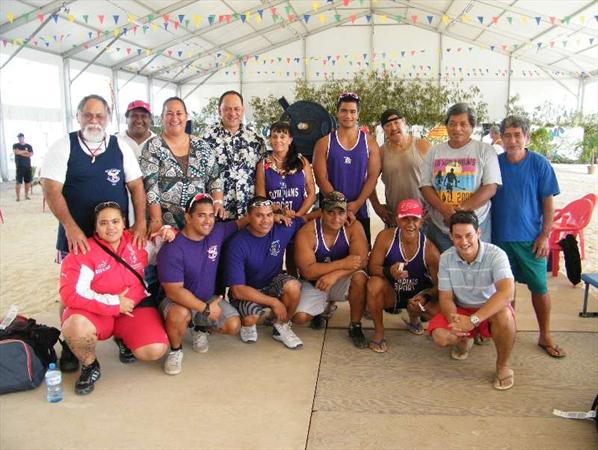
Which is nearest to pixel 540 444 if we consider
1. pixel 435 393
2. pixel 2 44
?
pixel 435 393

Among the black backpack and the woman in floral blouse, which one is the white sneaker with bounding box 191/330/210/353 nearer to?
the woman in floral blouse

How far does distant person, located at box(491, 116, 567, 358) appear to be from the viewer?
126 inches

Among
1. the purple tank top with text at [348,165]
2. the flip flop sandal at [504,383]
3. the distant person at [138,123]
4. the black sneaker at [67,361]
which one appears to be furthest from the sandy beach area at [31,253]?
the flip flop sandal at [504,383]

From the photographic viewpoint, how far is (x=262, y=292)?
355 centimetres

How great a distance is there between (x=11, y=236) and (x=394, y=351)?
642cm

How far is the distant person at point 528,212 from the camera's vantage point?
321cm

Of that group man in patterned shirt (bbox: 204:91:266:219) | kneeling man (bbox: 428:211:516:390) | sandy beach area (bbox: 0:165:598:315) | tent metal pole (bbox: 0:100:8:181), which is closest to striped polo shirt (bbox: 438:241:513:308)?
kneeling man (bbox: 428:211:516:390)

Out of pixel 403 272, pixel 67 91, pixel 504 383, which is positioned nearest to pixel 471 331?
pixel 504 383

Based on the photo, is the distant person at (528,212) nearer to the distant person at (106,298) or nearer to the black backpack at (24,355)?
the distant person at (106,298)

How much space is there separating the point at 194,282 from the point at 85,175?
914 millimetres

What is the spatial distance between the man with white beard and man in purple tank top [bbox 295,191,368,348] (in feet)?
3.73

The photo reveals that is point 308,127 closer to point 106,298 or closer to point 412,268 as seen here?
point 412,268

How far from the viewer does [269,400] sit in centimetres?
272

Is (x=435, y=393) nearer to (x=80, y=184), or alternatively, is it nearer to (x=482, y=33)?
(x=80, y=184)
